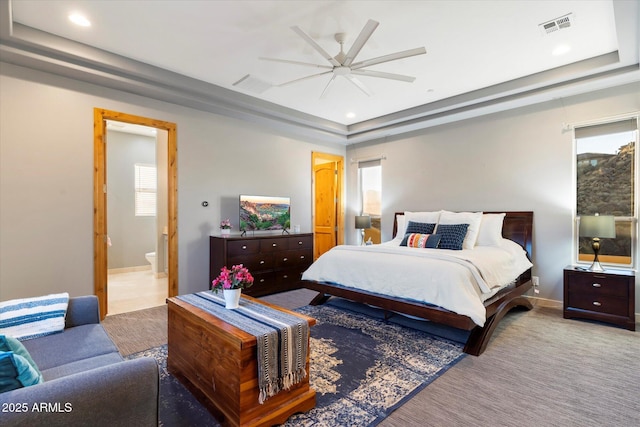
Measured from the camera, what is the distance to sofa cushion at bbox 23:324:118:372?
1.73 metres

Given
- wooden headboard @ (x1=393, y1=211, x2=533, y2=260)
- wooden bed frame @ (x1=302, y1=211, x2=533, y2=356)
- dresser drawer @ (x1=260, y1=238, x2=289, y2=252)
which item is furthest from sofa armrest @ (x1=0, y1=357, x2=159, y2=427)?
wooden headboard @ (x1=393, y1=211, x2=533, y2=260)

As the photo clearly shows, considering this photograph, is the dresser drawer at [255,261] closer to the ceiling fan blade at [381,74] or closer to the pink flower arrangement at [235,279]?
the pink flower arrangement at [235,279]

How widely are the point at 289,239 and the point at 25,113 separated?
3433 mm

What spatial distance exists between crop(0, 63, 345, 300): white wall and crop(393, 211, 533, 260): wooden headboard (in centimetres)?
438

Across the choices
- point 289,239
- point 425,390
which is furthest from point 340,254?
point 425,390

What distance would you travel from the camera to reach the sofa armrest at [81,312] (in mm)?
2238

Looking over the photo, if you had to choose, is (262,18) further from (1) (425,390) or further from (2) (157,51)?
(1) (425,390)

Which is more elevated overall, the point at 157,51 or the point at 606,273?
the point at 157,51

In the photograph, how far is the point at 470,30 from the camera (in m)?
2.91

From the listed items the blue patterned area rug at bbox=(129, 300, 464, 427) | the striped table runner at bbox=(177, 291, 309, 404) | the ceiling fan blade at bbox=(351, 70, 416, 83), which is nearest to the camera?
the striped table runner at bbox=(177, 291, 309, 404)

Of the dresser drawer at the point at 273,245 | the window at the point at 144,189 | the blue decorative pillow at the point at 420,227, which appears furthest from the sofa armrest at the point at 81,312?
the window at the point at 144,189

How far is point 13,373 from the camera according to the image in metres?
1.11

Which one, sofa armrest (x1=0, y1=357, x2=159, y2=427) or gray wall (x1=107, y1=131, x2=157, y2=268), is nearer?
sofa armrest (x1=0, y1=357, x2=159, y2=427)

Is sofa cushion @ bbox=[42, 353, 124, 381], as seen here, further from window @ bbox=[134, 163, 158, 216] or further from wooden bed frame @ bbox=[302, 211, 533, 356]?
window @ bbox=[134, 163, 158, 216]
